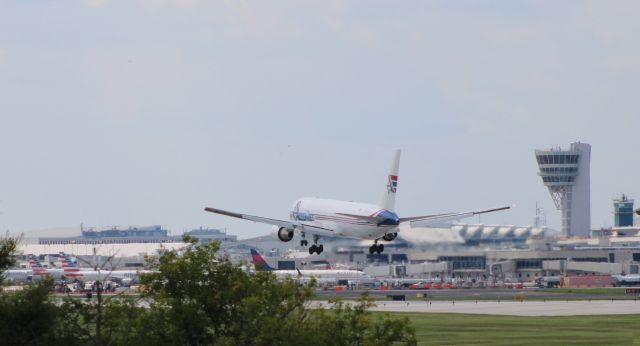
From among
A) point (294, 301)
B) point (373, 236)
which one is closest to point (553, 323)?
point (373, 236)

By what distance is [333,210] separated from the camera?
145 m

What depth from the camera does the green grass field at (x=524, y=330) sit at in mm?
115250

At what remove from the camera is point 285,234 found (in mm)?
149375

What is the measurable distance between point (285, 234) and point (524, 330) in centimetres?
3351

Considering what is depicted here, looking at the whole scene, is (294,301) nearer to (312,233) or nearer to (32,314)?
(32,314)

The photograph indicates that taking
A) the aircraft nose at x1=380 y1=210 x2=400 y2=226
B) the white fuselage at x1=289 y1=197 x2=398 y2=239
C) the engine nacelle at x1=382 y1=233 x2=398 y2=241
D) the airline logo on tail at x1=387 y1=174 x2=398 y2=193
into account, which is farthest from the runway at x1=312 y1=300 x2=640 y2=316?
the aircraft nose at x1=380 y1=210 x2=400 y2=226

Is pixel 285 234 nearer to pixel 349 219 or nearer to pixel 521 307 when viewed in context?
pixel 349 219

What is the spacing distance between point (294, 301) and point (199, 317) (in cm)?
476

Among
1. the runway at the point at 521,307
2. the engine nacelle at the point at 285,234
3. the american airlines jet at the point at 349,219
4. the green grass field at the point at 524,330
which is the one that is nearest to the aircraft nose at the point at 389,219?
the american airlines jet at the point at 349,219

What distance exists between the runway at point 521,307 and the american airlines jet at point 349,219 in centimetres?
1122

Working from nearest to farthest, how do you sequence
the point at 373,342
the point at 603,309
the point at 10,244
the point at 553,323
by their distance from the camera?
the point at 373,342 < the point at 10,244 < the point at 553,323 < the point at 603,309

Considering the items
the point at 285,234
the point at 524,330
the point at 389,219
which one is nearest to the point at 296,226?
the point at 285,234

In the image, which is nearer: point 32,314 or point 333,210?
point 32,314

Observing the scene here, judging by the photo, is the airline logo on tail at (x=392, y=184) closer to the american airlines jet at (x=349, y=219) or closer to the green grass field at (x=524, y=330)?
the american airlines jet at (x=349, y=219)
